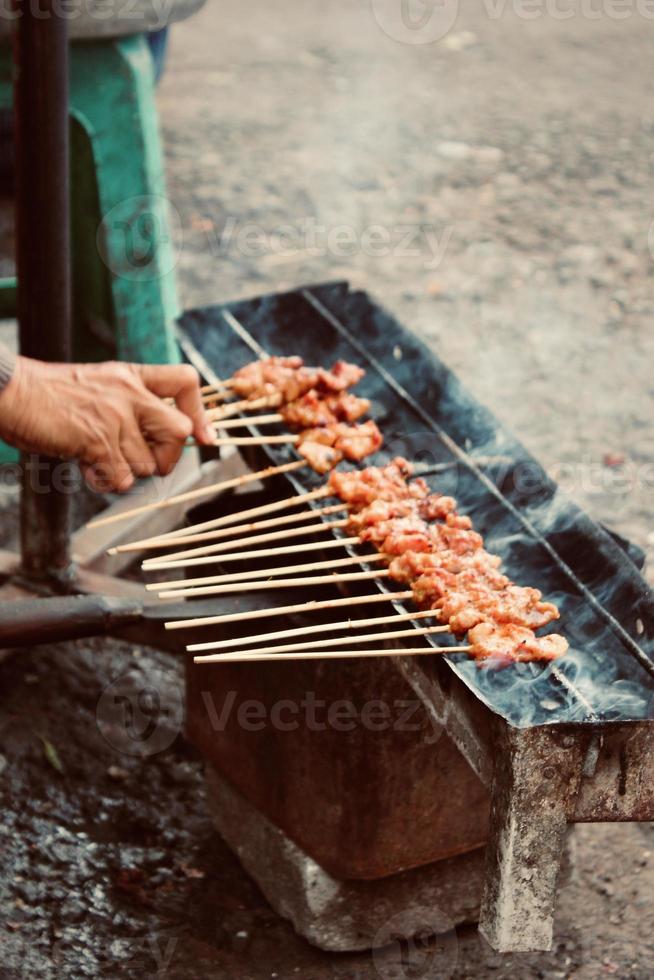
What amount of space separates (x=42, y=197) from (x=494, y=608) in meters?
1.92

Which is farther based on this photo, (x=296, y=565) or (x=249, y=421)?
(x=249, y=421)

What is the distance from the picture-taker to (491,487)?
3.47m

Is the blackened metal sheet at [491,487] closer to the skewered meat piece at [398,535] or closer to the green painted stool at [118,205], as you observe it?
the skewered meat piece at [398,535]

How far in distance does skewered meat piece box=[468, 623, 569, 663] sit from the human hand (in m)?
0.98

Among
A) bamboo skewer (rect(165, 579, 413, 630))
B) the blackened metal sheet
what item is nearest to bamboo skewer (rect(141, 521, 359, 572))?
bamboo skewer (rect(165, 579, 413, 630))

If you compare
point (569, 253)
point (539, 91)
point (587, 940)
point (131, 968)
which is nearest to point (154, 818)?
point (131, 968)

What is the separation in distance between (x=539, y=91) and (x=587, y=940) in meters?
8.30

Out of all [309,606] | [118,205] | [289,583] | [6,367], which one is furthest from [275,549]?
[118,205]

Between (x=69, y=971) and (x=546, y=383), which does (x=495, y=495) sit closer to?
(x=69, y=971)

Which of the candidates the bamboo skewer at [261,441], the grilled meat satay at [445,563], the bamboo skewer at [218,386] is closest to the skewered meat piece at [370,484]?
the grilled meat satay at [445,563]

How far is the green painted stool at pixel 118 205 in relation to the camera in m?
4.99

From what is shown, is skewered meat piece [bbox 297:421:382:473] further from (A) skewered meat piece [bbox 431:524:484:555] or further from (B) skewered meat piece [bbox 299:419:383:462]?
(A) skewered meat piece [bbox 431:524:484:555]

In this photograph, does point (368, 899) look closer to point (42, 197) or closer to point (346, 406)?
point (346, 406)

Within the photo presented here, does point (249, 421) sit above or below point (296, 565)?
above
